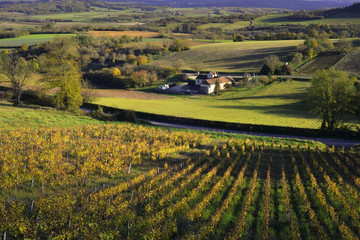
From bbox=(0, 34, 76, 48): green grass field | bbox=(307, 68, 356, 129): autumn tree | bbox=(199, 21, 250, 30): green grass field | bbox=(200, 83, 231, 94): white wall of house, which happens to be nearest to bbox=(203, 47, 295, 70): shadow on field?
bbox=(200, 83, 231, 94): white wall of house

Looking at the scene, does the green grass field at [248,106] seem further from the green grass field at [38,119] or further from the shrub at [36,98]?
the green grass field at [38,119]

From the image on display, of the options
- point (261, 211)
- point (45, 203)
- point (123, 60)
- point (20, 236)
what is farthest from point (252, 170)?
point (123, 60)

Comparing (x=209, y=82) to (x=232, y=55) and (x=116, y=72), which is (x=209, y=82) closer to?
(x=116, y=72)

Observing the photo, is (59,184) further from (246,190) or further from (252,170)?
(252,170)

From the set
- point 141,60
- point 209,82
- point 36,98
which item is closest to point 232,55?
point 141,60

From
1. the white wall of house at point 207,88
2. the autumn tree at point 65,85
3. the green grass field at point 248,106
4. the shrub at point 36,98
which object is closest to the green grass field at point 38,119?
the autumn tree at point 65,85

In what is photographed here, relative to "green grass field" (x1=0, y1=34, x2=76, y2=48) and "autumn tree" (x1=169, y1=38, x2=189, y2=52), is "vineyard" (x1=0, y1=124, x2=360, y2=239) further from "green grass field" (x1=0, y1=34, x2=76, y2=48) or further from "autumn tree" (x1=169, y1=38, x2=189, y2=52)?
"green grass field" (x1=0, y1=34, x2=76, y2=48)
